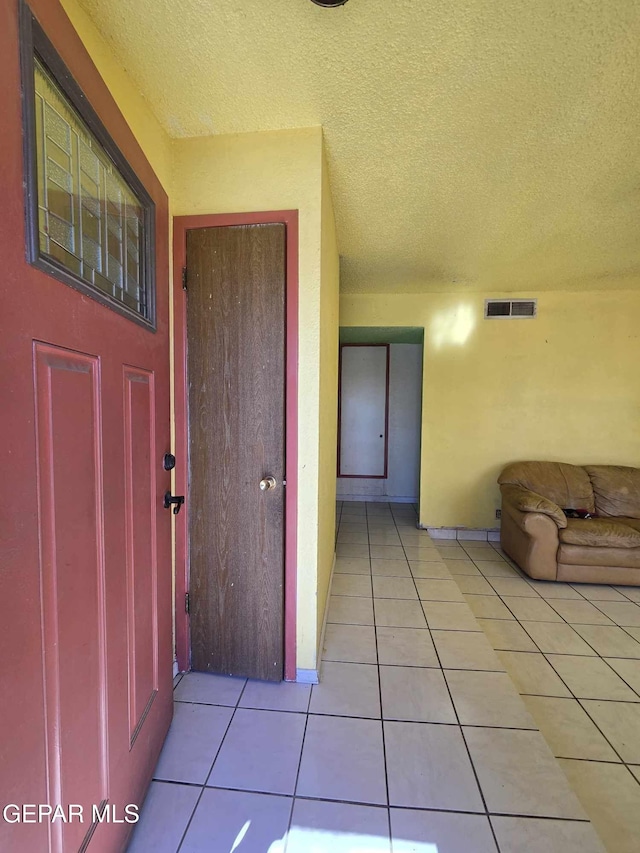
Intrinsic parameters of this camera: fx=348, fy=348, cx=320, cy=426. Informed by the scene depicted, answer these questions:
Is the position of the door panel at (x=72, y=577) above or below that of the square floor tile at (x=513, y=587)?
above

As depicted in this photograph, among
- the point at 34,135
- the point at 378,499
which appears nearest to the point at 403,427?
the point at 378,499

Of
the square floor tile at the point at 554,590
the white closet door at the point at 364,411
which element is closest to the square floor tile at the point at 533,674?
the square floor tile at the point at 554,590

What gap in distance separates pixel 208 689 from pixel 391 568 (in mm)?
1688

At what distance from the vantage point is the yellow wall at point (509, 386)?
3.47 meters

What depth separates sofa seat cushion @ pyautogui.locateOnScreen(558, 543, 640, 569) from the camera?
105 inches

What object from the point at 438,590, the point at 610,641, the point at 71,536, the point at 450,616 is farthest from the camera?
the point at 438,590

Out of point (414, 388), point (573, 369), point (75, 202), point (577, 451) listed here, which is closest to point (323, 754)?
point (75, 202)

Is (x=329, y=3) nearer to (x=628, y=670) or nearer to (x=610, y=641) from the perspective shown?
(x=628, y=670)

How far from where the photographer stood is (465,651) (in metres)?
1.87

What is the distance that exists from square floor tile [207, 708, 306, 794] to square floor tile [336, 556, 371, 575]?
54.0 inches

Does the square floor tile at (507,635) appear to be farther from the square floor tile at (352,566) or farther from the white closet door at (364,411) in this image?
the white closet door at (364,411)

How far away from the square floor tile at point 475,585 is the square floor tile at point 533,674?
679 mm

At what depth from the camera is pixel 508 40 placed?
113 centimetres

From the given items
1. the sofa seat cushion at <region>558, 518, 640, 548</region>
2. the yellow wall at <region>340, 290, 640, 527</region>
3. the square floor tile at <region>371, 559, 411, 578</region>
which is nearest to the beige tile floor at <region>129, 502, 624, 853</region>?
the square floor tile at <region>371, 559, 411, 578</region>
